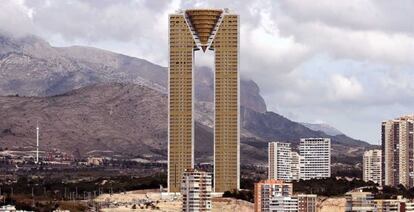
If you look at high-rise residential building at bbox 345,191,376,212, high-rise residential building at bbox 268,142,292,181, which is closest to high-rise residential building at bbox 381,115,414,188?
high-rise residential building at bbox 268,142,292,181

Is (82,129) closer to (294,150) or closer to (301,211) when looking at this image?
(294,150)

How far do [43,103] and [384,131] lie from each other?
5938 cm

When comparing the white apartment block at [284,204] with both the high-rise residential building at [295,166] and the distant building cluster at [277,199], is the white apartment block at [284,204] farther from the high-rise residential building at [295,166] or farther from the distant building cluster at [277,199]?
the high-rise residential building at [295,166]

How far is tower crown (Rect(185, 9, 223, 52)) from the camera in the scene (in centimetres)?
10738

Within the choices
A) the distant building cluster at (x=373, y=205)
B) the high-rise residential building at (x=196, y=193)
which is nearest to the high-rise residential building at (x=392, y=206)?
the distant building cluster at (x=373, y=205)

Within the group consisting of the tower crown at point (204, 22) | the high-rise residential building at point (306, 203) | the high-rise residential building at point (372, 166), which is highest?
the tower crown at point (204, 22)

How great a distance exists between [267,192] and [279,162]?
5859 cm

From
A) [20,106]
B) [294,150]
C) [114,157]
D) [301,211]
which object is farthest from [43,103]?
[301,211]

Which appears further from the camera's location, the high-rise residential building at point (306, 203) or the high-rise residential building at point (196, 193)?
the high-rise residential building at point (306, 203)

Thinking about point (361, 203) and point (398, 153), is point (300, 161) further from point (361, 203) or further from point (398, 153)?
point (361, 203)

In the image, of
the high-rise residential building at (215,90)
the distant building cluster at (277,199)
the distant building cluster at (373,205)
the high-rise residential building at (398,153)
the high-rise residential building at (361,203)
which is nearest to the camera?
the high-rise residential building at (361,203)

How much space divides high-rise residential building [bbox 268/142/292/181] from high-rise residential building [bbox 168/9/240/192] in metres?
33.1

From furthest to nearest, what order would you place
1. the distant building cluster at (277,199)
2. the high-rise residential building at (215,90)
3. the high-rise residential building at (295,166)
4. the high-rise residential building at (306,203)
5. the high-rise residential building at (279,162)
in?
the high-rise residential building at (295,166)
the high-rise residential building at (279,162)
the high-rise residential building at (215,90)
the high-rise residential building at (306,203)
the distant building cluster at (277,199)

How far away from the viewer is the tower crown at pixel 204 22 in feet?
352
